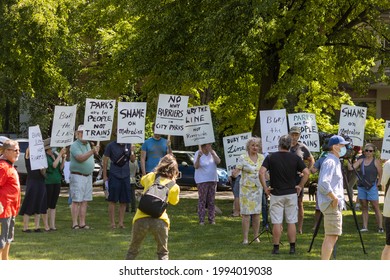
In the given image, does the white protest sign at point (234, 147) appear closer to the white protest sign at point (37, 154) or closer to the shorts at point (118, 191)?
the shorts at point (118, 191)

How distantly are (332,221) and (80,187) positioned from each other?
5.89 m

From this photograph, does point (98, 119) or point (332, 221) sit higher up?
point (98, 119)

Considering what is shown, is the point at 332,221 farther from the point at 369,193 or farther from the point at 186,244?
the point at 369,193

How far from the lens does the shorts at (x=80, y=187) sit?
53.0ft

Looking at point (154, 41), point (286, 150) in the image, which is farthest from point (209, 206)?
point (154, 41)

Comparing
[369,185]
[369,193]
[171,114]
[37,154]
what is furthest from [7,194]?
[369,193]

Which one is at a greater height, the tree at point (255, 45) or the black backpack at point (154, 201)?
the tree at point (255, 45)

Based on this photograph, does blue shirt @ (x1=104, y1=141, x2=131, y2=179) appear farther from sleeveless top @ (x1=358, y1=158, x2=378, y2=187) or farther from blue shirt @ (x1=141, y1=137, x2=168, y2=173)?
sleeveless top @ (x1=358, y1=158, x2=378, y2=187)

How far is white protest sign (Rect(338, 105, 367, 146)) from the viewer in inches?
655

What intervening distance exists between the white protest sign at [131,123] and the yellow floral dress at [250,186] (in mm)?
2456

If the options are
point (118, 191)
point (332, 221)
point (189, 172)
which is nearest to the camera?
point (332, 221)

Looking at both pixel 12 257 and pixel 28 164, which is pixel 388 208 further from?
pixel 28 164

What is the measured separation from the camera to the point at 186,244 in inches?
571

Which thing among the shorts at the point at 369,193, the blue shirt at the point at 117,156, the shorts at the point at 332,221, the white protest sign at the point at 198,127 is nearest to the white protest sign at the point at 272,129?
the white protest sign at the point at 198,127
